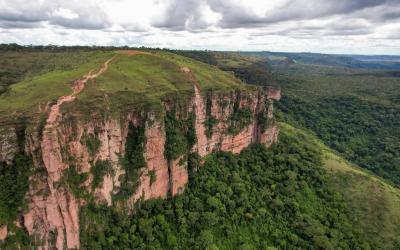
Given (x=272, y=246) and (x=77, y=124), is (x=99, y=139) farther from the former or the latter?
(x=272, y=246)

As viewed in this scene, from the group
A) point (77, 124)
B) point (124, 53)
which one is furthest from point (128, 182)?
point (124, 53)

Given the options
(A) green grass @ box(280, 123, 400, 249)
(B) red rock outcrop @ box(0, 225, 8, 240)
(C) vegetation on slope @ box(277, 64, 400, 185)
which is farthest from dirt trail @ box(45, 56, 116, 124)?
(C) vegetation on slope @ box(277, 64, 400, 185)

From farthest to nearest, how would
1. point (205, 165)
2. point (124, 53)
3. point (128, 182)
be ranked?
point (124, 53) < point (205, 165) < point (128, 182)

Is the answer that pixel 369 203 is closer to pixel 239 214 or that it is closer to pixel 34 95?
pixel 239 214

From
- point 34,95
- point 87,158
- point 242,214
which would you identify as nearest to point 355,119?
point 242,214

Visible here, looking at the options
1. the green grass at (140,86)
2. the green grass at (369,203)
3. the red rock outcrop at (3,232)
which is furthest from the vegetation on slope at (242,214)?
the green grass at (140,86)
